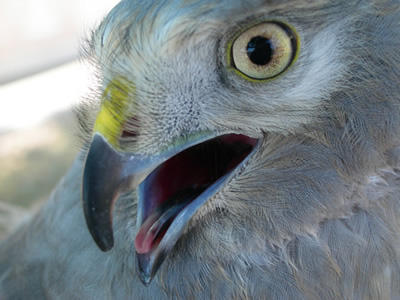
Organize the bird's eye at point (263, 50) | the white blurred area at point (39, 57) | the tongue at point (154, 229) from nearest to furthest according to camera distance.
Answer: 1. the bird's eye at point (263, 50)
2. the tongue at point (154, 229)
3. the white blurred area at point (39, 57)

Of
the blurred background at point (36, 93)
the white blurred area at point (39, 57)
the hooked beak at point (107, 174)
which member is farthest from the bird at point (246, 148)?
the white blurred area at point (39, 57)

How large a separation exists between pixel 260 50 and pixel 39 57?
304 cm

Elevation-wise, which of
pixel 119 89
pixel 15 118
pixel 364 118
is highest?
pixel 119 89

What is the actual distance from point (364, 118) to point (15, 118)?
2800 mm

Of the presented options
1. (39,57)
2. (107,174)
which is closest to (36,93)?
(39,57)

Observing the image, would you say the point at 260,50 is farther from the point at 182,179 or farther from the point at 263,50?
the point at 182,179

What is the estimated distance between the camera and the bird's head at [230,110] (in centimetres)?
94

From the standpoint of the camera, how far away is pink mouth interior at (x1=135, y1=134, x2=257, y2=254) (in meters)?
1.07

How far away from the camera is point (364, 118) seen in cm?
104

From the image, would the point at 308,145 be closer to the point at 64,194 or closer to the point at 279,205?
the point at 279,205

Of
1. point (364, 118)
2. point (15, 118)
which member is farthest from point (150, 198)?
point (15, 118)

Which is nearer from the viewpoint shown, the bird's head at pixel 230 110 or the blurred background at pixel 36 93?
the bird's head at pixel 230 110

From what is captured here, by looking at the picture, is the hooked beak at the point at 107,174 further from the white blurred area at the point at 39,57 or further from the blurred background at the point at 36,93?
the white blurred area at the point at 39,57

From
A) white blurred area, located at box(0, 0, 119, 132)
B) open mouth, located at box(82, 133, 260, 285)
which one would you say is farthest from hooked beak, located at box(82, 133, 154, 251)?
white blurred area, located at box(0, 0, 119, 132)
